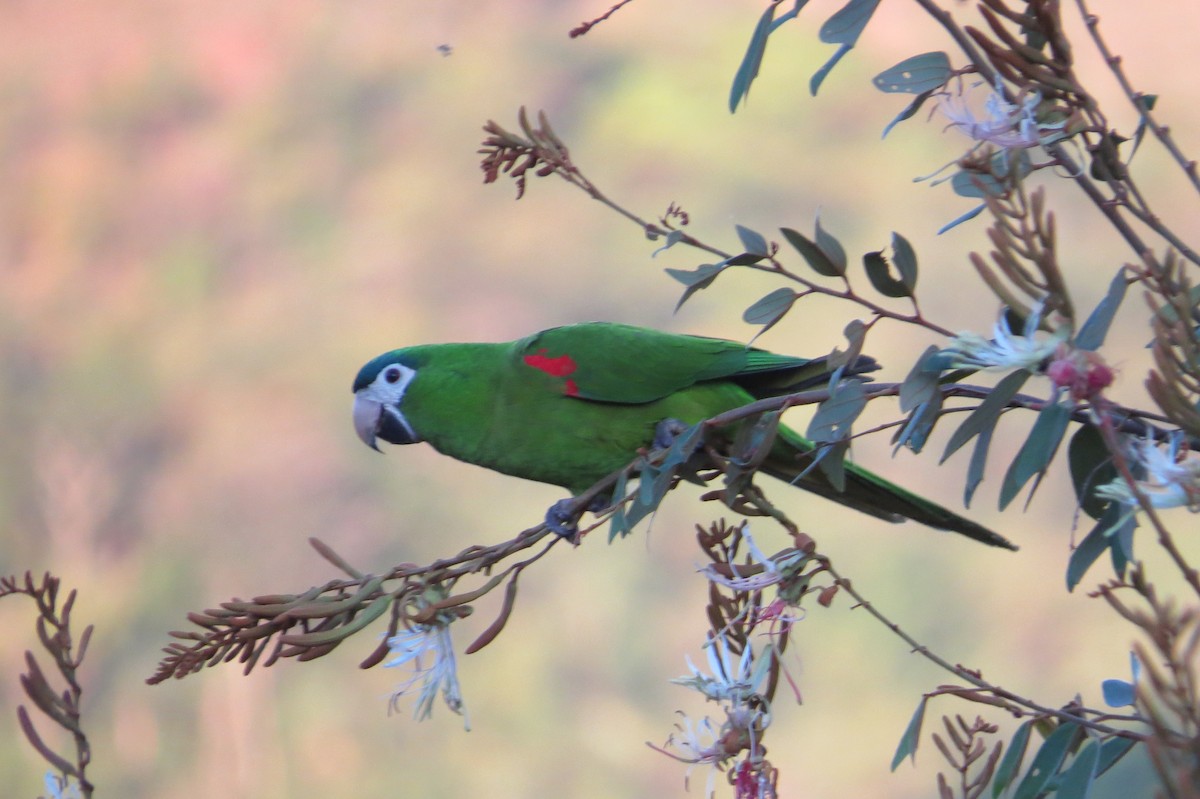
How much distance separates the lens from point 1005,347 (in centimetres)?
50

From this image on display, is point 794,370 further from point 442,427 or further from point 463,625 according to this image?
point 463,625

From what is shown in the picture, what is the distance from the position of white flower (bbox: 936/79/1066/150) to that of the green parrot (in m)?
0.67

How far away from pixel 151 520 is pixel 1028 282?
2050 millimetres

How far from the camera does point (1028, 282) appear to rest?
1.44 feet

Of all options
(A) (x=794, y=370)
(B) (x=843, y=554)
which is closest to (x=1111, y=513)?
(A) (x=794, y=370)

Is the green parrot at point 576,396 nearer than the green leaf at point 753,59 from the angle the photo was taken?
No

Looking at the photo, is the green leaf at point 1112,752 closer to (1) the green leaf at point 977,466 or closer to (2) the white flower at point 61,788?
(1) the green leaf at point 977,466

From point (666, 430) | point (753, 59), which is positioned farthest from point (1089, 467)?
point (666, 430)

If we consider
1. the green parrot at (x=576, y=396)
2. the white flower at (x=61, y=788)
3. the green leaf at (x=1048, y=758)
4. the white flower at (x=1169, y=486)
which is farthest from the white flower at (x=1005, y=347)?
the green parrot at (x=576, y=396)

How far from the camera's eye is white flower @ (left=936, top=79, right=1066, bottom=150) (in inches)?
24.3

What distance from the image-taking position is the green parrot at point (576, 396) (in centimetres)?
135

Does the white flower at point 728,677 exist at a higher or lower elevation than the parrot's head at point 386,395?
lower

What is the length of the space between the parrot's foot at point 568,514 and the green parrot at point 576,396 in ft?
0.50

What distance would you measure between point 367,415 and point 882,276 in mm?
852
